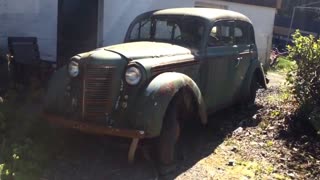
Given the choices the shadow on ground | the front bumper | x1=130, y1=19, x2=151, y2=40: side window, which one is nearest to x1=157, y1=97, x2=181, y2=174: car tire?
the shadow on ground

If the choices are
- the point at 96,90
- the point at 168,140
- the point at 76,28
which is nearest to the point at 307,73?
the point at 168,140

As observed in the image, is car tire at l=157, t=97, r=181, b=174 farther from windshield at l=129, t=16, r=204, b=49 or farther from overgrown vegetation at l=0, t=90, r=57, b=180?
windshield at l=129, t=16, r=204, b=49

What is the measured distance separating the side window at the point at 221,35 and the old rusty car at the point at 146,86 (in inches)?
1.2

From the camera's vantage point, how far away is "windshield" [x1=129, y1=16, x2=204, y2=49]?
6.59m

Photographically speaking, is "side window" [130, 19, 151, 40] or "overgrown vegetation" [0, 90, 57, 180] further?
"side window" [130, 19, 151, 40]

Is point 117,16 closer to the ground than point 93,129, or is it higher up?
higher up

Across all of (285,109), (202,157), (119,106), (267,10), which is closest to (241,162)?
(202,157)

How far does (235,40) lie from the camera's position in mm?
7617

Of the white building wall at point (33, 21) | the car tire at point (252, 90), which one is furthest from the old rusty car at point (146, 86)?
the white building wall at point (33, 21)

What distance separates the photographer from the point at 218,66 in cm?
679

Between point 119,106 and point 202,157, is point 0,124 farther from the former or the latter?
point 202,157

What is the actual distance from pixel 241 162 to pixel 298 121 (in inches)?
71.2

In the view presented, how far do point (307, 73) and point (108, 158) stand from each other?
358cm

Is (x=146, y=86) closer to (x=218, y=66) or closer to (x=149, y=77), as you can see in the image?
(x=149, y=77)
